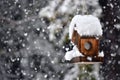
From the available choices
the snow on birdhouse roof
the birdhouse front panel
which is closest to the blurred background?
the birdhouse front panel

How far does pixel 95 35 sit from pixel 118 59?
534cm

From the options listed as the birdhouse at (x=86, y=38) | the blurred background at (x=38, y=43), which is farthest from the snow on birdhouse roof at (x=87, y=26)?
the blurred background at (x=38, y=43)

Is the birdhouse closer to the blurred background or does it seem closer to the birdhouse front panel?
the birdhouse front panel

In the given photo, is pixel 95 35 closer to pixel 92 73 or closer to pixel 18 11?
pixel 92 73

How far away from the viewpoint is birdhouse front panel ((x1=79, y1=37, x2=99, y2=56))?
5.50 meters

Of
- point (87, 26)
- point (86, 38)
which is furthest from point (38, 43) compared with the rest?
point (87, 26)

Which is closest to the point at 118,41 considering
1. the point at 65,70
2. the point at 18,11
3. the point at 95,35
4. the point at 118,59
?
the point at 118,59

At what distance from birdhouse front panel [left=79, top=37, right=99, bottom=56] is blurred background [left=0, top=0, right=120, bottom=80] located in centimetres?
434

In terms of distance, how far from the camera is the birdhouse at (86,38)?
541 cm

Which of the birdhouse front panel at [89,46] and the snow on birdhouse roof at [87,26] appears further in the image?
the birdhouse front panel at [89,46]

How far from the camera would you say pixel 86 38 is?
5496 millimetres

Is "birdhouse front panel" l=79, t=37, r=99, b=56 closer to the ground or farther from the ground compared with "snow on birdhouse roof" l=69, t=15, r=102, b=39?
closer to the ground

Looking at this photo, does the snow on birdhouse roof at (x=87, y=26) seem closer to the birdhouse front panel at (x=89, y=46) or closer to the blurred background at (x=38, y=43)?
the birdhouse front panel at (x=89, y=46)

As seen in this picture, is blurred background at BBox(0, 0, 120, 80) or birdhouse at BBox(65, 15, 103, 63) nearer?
birdhouse at BBox(65, 15, 103, 63)
